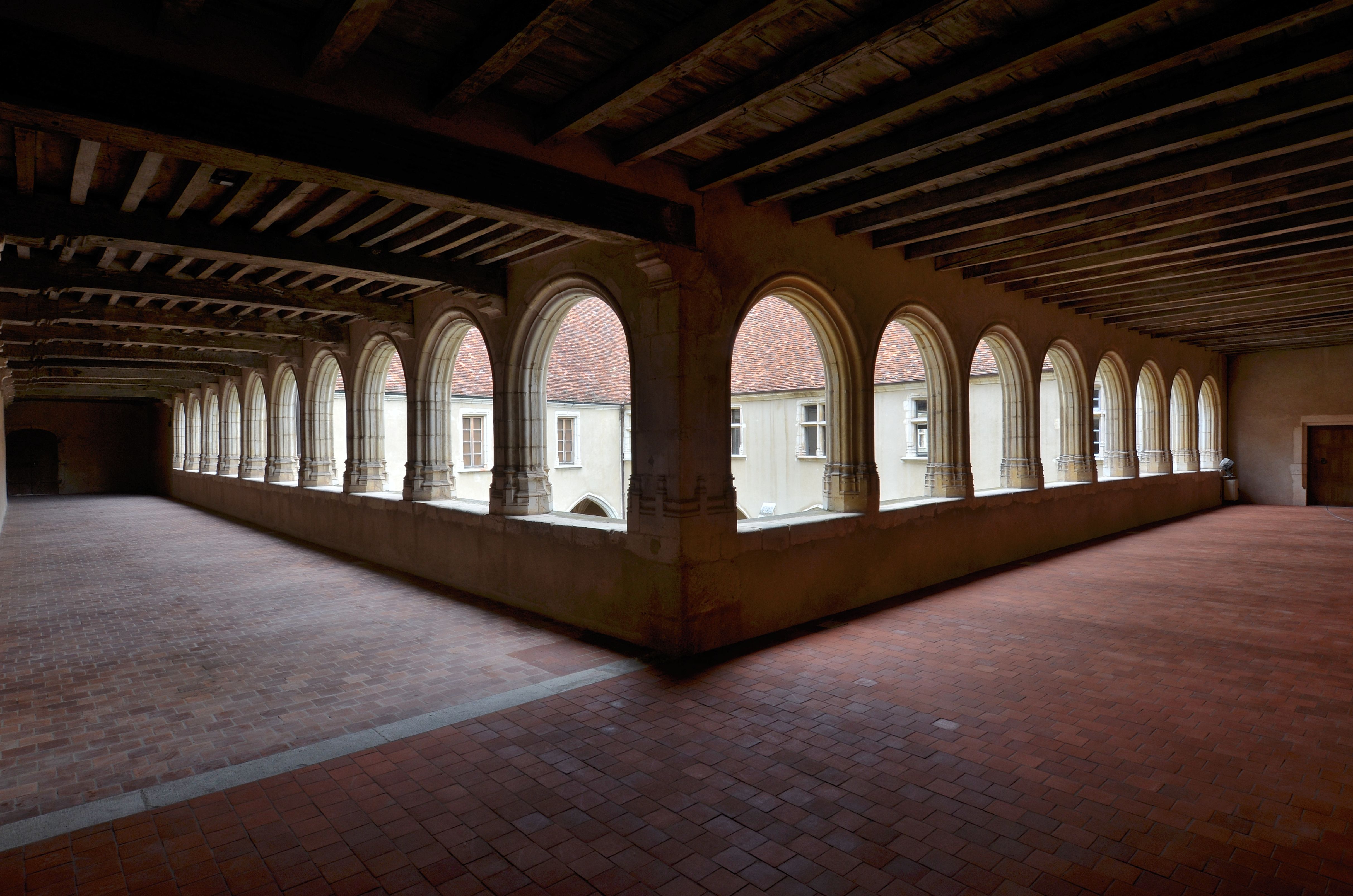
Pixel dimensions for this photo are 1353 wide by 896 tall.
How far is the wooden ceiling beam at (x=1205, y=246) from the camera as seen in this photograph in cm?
521

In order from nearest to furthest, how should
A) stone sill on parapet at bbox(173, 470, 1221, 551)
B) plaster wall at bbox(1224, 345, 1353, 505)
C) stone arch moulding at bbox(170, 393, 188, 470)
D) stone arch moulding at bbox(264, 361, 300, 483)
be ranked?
stone sill on parapet at bbox(173, 470, 1221, 551), stone arch moulding at bbox(264, 361, 300, 483), plaster wall at bbox(1224, 345, 1353, 505), stone arch moulding at bbox(170, 393, 188, 470)

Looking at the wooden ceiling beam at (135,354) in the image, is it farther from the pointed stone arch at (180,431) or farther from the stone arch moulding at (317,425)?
the pointed stone arch at (180,431)

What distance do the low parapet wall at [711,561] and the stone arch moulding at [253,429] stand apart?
4.30m

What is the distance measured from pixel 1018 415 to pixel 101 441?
80.3ft

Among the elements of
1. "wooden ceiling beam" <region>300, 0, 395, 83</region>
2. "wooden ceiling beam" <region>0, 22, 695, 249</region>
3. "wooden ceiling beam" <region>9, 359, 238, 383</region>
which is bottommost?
"wooden ceiling beam" <region>0, 22, 695, 249</region>

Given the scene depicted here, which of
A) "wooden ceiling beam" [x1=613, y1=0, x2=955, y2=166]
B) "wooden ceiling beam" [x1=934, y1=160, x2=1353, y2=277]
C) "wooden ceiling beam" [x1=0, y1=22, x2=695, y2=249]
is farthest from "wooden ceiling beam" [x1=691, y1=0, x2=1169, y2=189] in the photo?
"wooden ceiling beam" [x1=934, y1=160, x2=1353, y2=277]

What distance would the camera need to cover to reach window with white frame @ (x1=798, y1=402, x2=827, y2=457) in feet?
52.5

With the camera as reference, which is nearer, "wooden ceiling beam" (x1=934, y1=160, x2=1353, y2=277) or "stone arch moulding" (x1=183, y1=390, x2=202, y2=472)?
"wooden ceiling beam" (x1=934, y1=160, x2=1353, y2=277)

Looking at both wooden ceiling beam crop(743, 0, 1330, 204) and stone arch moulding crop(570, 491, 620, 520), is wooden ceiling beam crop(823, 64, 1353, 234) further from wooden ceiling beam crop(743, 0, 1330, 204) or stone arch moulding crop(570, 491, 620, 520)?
stone arch moulding crop(570, 491, 620, 520)

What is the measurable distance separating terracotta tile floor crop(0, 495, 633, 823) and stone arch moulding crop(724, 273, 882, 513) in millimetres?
2305

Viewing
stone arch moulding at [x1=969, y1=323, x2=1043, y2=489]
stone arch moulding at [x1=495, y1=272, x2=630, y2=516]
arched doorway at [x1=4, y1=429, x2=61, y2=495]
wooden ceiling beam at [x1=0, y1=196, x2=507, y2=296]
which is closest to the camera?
wooden ceiling beam at [x1=0, y1=196, x2=507, y2=296]

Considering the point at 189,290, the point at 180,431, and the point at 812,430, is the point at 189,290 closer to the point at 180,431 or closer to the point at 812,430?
the point at 812,430

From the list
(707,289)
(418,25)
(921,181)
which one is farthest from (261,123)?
(921,181)

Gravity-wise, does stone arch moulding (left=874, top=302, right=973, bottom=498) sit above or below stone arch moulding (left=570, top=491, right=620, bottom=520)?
above
